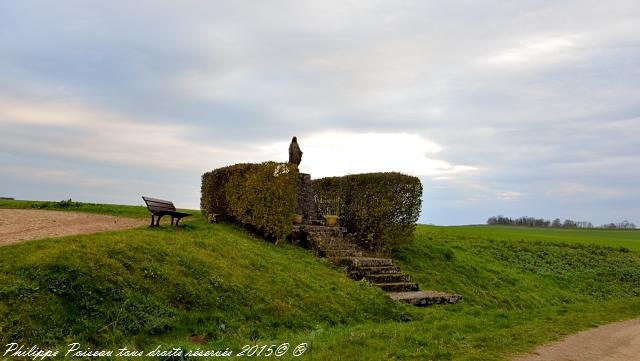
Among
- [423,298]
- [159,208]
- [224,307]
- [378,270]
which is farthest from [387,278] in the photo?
[159,208]

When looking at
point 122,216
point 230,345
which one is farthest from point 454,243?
point 230,345

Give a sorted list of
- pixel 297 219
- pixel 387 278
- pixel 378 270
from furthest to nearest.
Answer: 1. pixel 297 219
2. pixel 378 270
3. pixel 387 278

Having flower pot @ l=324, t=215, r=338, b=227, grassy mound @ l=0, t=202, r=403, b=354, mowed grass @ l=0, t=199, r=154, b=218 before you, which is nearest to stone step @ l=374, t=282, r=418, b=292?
grassy mound @ l=0, t=202, r=403, b=354

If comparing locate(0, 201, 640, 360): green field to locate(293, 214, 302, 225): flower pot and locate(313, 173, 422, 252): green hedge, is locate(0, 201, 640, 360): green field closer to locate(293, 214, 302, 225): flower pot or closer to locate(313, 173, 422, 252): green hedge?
Result: locate(293, 214, 302, 225): flower pot

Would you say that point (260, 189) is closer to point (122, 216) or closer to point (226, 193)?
point (226, 193)

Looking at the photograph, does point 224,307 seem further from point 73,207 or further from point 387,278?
point 73,207

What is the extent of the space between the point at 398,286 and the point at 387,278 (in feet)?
1.66

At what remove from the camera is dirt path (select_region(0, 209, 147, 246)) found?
14.9m

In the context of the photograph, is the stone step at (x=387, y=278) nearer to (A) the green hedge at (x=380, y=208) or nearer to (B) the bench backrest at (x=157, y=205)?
(A) the green hedge at (x=380, y=208)

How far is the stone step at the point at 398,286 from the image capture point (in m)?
15.9

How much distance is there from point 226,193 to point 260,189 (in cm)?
246

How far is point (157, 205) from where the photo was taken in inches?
651

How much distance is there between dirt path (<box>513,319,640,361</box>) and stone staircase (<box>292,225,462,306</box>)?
4.94 m

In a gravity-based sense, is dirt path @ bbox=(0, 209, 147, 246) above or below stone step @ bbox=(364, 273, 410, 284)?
above
